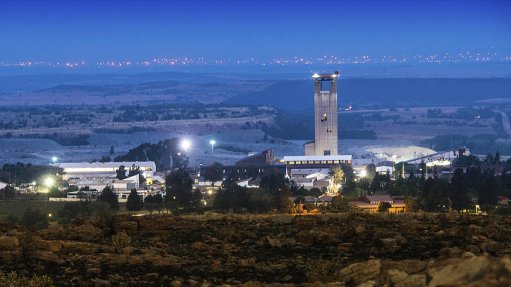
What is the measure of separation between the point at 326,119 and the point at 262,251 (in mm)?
44771

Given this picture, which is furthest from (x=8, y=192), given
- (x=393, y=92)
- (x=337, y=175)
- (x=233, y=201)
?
(x=393, y=92)

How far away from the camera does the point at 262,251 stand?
13445mm

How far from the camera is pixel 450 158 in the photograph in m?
57.8

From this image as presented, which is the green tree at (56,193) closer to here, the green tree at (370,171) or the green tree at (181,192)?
the green tree at (181,192)

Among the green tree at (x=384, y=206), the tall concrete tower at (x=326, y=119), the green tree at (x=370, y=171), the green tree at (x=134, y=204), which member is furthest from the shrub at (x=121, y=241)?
the tall concrete tower at (x=326, y=119)

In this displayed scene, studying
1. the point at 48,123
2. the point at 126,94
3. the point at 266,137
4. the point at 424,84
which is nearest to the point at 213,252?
the point at 266,137

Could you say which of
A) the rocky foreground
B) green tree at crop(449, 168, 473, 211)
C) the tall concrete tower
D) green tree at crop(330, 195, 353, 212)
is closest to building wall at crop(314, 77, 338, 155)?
the tall concrete tower

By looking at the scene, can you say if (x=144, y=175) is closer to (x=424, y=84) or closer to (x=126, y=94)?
(x=126, y=94)

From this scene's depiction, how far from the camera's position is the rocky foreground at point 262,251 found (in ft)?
33.8

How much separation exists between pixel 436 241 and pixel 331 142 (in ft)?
148

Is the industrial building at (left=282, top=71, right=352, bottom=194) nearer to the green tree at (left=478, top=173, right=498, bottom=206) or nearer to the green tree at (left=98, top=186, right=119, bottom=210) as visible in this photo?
the green tree at (left=98, top=186, right=119, bottom=210)

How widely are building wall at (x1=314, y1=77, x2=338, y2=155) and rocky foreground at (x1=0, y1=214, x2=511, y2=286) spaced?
41.1 metres

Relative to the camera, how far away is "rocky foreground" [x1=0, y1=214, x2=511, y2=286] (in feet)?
33.8

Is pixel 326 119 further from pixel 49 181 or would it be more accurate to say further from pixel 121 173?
pixel 49 181
